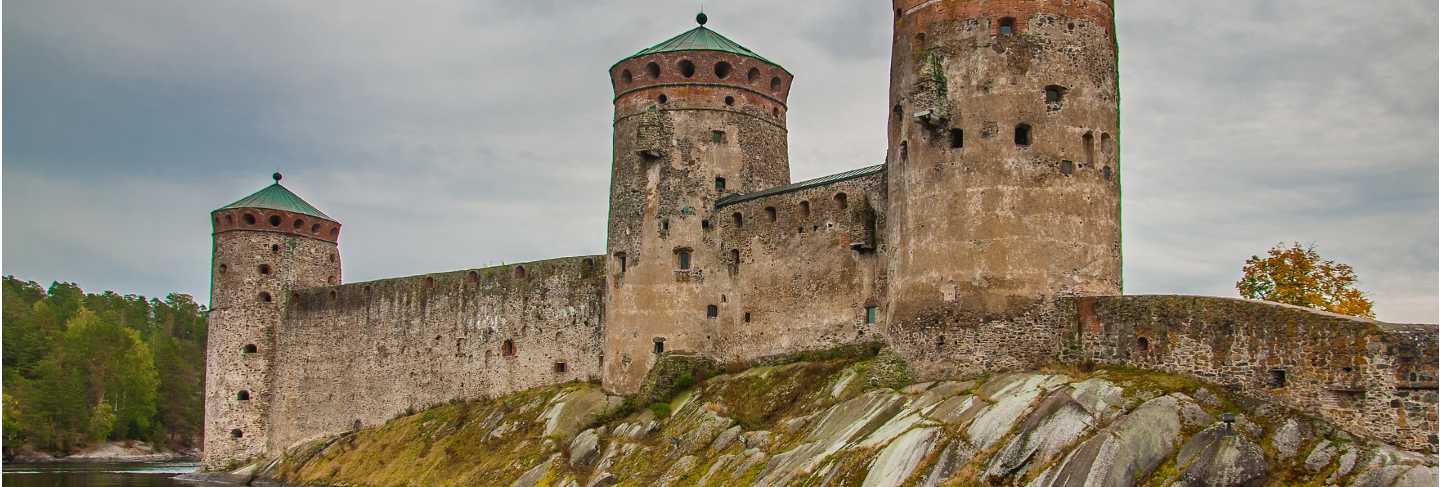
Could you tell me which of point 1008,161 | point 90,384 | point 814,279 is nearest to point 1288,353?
point 1008,161

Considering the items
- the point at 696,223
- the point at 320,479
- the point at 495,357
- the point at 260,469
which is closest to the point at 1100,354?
the point at 696,223

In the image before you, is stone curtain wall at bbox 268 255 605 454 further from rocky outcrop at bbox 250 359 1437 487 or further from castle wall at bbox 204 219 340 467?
rocky outcrop at bbox 250 359 1437 487

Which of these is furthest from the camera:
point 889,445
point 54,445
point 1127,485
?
point 54,445

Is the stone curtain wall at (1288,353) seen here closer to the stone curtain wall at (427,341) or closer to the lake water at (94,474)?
the stone curtain wall at (427,341)

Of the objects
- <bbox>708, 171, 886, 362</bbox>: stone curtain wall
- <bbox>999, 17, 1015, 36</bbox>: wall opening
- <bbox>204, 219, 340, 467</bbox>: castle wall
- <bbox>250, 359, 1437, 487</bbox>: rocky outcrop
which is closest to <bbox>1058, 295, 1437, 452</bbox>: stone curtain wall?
<bbox>250, 359, 1437, 487</bbox>: rocky outcrop

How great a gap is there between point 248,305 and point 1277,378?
44.8 metres

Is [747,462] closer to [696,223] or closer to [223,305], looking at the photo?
[696,223]

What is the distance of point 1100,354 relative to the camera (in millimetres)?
31797

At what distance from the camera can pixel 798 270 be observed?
41.6 metres

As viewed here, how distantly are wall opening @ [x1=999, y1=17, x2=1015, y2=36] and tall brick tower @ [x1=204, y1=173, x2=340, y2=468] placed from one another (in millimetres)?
36988

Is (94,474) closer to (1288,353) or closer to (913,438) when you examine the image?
(913,438)

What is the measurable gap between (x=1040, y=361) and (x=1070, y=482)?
566 cm

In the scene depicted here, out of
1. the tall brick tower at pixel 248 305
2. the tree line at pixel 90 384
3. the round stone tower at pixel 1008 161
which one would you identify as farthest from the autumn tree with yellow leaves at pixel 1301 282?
the tree line at pixel 90 384

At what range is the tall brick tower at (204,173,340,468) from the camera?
60.6 metres
